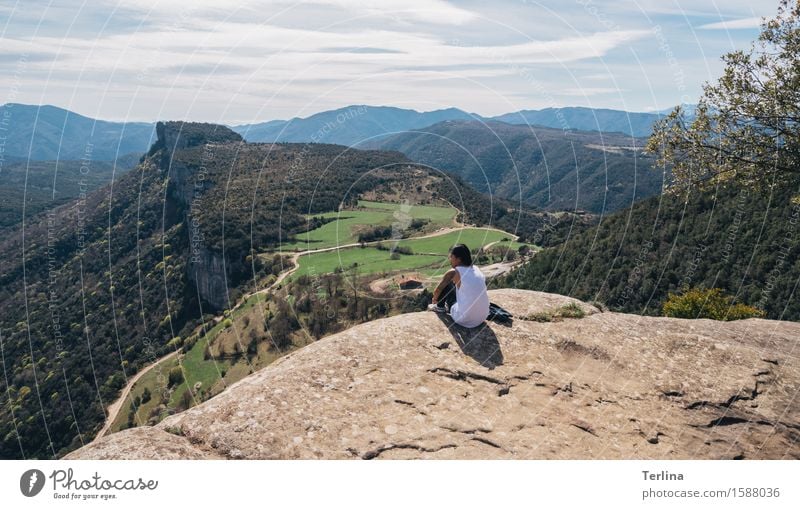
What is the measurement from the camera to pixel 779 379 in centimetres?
1121

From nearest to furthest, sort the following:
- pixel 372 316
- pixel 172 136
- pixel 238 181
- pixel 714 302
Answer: pixel 714 302
pixel 372 316
pixel 238 181
pixel 172 136

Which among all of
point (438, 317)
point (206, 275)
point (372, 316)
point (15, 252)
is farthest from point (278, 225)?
point (15, 252)

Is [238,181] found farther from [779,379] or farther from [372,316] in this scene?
[779,379]

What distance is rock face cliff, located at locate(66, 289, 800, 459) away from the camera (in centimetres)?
837

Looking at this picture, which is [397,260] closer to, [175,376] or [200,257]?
[175,376]

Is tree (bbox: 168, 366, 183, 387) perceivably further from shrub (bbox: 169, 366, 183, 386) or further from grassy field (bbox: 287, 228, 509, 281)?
grassy field (bbox: 287, 228, 509, 281)

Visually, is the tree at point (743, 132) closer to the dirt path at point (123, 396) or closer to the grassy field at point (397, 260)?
the grassy field at point (397, 260)

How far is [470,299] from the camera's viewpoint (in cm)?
1114

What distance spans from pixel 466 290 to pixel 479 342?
1.17m

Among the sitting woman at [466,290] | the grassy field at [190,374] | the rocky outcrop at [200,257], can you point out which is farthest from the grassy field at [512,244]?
the sitting woman at [466,290]

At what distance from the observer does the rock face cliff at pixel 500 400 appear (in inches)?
329

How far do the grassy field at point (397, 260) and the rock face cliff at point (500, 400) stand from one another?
128 ft

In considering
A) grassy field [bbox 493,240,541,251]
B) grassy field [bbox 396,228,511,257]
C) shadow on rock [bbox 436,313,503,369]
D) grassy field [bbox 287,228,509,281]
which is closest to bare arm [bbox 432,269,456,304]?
shadow on rock [bbox 436,313,503,369]
